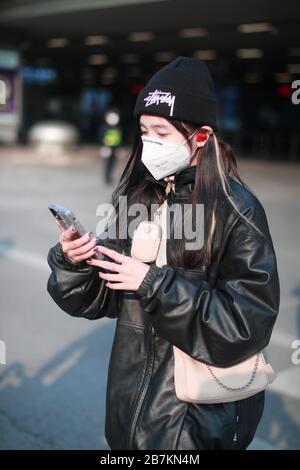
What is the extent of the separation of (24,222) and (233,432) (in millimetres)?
8231

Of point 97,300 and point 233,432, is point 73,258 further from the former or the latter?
point 233,432

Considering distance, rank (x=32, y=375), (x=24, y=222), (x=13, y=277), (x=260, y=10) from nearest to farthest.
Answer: (x=32, y=375) → (x=13, y=277) → (x=24, y=222) → (x=260, y=10)

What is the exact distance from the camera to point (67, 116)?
36.3 m

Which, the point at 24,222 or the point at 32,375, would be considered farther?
the point at 24,222

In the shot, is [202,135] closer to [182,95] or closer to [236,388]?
[182,95]

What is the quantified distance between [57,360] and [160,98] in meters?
3.13

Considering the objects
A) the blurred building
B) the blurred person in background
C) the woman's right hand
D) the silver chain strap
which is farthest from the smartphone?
the blurred person in background

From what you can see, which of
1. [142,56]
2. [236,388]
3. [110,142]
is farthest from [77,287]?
[142,56]

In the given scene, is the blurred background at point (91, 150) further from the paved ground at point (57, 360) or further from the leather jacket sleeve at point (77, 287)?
the leather jacket sleeve at point (77, 287)

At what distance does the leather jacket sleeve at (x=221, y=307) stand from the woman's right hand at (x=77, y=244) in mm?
233

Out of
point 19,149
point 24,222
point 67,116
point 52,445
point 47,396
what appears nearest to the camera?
point 52,445

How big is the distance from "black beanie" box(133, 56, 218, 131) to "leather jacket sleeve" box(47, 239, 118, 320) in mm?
494

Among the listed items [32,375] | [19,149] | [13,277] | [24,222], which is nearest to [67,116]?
[19,149]

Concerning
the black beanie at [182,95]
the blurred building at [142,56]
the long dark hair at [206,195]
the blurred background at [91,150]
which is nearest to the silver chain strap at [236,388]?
the long dark hair at [206,195]
